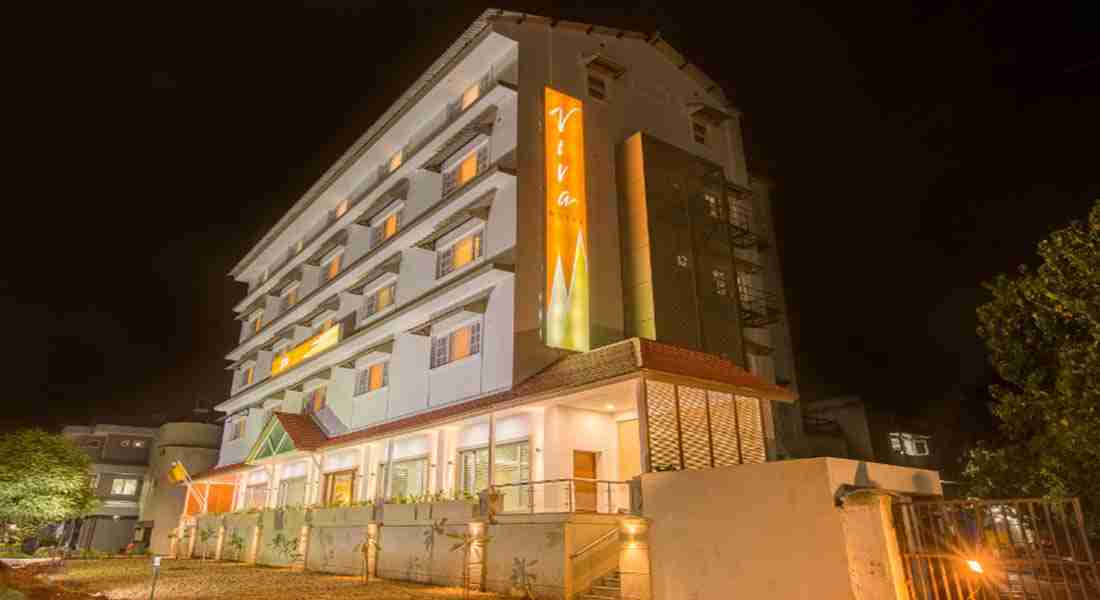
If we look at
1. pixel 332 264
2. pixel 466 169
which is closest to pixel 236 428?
pixel 332 264

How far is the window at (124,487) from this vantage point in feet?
181

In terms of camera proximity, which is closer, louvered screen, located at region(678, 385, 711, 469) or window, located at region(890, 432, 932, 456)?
louvered screen, located at region(678, 385, 711, 469)

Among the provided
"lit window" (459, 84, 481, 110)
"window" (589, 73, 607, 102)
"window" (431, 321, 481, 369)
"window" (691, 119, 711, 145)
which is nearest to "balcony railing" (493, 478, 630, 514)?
"window" (431, 321, 481, 369)

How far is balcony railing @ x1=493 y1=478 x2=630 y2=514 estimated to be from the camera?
63.0ft

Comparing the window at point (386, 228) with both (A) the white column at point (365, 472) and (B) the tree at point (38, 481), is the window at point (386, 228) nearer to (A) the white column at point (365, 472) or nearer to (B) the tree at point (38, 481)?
(A) the white column at point (365, 472)

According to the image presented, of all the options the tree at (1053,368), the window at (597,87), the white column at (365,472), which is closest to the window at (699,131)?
the window at (597,87)

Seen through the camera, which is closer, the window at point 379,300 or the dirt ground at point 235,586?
the dirt ground at point 235,586

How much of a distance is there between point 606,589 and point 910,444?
103 feet

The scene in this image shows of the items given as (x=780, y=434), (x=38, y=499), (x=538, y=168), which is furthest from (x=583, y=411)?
(x=38, y=499)

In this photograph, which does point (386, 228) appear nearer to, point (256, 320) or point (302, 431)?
point (302, 431)

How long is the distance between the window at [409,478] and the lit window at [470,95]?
50.2ft

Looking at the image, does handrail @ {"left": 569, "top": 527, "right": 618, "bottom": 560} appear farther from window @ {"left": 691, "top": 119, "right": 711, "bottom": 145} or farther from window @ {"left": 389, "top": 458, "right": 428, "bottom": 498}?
window @ {"left": 691, "top": 119, "right": 711, "bottom": 145}

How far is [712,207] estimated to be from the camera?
28656 millimetres

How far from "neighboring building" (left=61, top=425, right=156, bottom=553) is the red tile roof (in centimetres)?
3360
